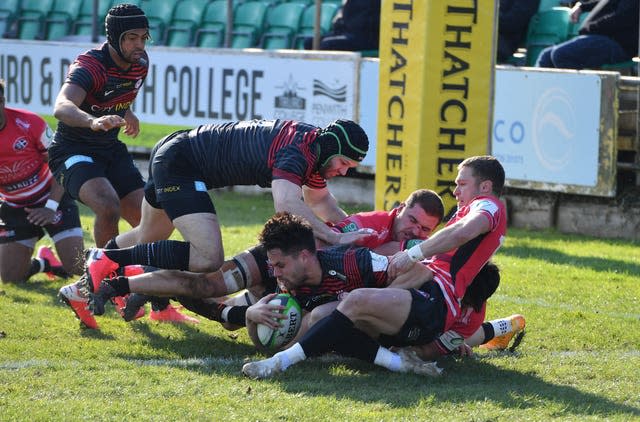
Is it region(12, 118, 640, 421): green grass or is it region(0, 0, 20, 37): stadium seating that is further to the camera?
region(0, 0, 20, 37): stadium seating

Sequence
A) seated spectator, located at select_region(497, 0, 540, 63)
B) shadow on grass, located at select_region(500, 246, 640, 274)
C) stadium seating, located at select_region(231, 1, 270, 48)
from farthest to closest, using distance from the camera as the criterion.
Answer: stadium seating, located at select_region(231, 1, 270, 48) < seated spectator, located at select_region(497, 0, 540, 63) < shadow on grass, located at select_region(500, 246, 640, 274)

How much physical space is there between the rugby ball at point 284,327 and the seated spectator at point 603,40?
7.13m

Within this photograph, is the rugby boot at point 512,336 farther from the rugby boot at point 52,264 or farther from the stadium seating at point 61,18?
the stadium seating at point 61,18

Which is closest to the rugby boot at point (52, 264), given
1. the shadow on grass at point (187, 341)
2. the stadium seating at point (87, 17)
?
the shadow on grass at point (187, 341)

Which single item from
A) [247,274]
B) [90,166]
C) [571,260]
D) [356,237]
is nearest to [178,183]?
[247,274]

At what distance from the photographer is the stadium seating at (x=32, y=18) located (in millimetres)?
20203

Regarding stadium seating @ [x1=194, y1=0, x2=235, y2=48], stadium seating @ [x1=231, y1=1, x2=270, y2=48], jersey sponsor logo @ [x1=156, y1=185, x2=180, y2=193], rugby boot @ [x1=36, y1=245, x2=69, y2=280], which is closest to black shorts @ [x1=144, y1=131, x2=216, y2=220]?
jersey sponsor logo @ [x1=156, y1=185, x2=180, y2=193]

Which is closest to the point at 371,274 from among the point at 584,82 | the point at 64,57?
the point at 584,82

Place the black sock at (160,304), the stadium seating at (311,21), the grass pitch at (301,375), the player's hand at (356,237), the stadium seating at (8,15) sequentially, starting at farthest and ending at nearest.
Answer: the stadium seating at (8,15), the stadium seating at (311,21), the black sock at (160,304), the player's hand at (356,237), the grass pitch at (301,375)

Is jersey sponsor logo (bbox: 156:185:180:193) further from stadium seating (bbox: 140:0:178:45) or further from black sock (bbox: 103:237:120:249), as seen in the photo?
stadium seating (bbox: 140:0:178:45)

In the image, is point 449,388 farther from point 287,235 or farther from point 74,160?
point 74,160

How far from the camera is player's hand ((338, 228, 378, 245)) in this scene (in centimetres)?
734

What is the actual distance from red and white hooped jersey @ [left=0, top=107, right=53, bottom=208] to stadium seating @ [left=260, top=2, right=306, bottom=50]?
8044 mm

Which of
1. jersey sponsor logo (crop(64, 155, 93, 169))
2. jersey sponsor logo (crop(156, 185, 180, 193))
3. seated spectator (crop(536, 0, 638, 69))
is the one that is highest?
seated spectator (crop(536, 0, 638, 69))
